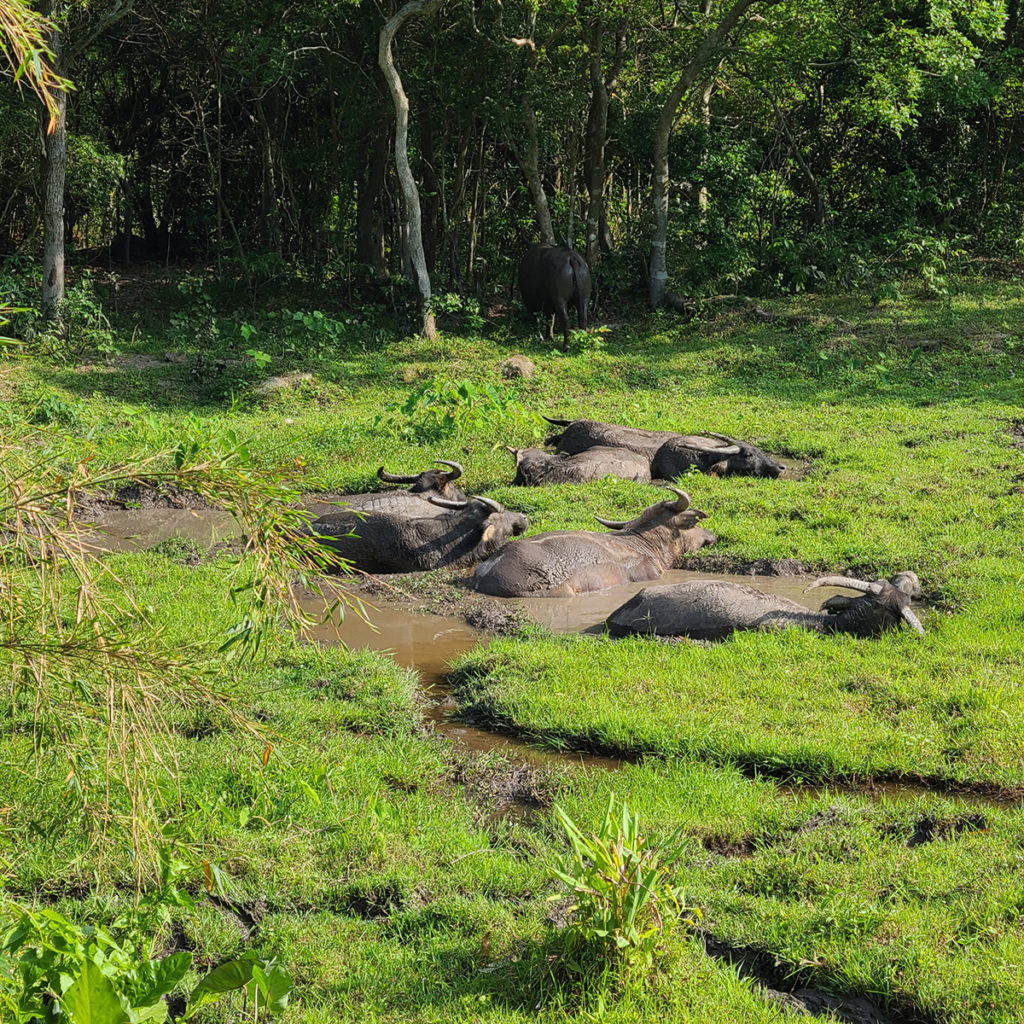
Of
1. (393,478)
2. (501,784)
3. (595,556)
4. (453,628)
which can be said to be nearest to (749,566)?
(595,556)

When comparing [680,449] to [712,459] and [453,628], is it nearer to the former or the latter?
[712,459]

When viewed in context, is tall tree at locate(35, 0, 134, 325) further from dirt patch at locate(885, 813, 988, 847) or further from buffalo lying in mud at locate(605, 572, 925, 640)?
dirt patch at locate(885, 813, 988, 847)

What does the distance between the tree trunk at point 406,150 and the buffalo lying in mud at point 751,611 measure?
11.2 m

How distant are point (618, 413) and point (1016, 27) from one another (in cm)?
1482

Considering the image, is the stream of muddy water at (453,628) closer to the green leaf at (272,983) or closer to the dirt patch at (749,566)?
the dirt patch at (749,566)

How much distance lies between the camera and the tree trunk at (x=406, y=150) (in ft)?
53.4

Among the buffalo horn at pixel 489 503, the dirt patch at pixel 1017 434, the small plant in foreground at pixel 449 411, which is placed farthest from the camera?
the small plant in foreground at pixel 449 411

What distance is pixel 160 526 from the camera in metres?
10.4

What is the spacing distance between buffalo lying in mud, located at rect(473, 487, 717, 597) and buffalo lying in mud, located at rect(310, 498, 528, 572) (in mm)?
594

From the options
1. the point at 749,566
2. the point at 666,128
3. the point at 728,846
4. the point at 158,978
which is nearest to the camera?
the point at 158,978

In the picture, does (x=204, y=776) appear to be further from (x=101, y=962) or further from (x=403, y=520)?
(x=403, y=520)

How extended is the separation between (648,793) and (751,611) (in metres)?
2.56

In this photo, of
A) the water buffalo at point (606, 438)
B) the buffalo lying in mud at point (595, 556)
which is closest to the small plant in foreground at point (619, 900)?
the buffalo lying in mud at point (595, 556)

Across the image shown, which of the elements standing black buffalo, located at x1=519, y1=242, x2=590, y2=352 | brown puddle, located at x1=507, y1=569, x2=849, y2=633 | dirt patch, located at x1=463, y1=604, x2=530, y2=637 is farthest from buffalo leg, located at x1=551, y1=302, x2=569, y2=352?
dirt patch, located at x1=463, y1=604, x2=530, y2=637
